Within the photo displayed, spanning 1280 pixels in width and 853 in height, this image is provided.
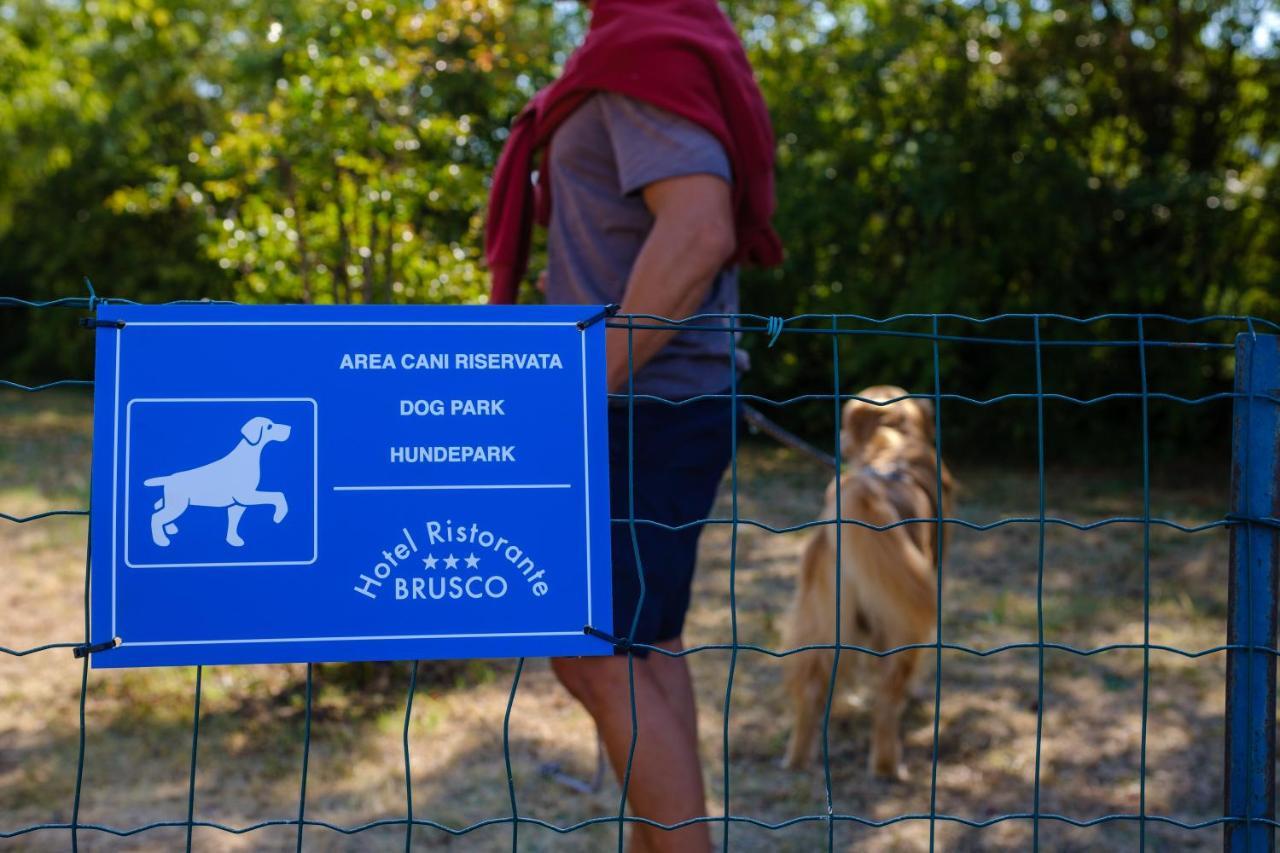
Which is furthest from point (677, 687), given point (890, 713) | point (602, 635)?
point (890, 713)

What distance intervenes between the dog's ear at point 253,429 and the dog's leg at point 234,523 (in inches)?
3.5

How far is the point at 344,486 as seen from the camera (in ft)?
5.60

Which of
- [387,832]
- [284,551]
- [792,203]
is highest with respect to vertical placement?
[792,203]

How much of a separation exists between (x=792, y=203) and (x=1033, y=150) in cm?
168

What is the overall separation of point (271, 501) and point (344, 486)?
0.10 meters

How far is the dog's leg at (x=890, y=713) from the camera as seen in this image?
3.72 m

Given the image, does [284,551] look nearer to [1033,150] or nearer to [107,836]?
[107,836]

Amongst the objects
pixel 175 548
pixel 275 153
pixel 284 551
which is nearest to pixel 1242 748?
pixel 284 551

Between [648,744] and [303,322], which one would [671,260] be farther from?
[648,744]

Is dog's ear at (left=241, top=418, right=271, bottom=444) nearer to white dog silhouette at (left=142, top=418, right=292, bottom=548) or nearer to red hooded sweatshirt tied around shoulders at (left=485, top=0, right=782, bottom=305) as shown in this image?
white dog silhouette at (left=142, top=418, right=292, bottom=548)

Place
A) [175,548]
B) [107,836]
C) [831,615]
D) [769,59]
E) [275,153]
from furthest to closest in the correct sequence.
Result: [769,59] → [275,153] → [831,615] → [107,836] → [175,548]

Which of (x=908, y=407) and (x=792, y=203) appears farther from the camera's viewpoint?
(x=792, y=203)

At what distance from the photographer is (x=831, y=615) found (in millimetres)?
3744

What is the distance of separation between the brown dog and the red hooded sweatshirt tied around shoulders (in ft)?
4.05
